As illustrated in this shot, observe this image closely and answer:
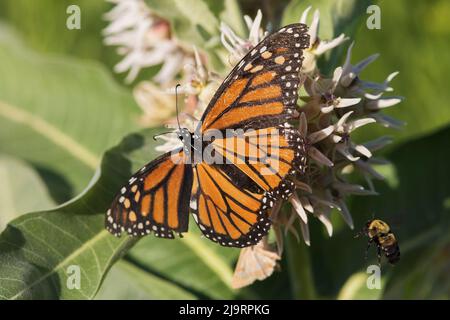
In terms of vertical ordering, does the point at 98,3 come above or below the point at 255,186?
above

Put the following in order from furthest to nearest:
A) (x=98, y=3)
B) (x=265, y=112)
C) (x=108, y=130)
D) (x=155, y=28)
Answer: (x=98, y=3) → (x=108, y=130) → (x=155, y=28) → (x=265, y=112)

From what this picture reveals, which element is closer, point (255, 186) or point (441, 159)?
point (255, 186)

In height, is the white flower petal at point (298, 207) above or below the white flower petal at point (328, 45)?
below

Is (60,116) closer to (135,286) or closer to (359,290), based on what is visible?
(135,286)

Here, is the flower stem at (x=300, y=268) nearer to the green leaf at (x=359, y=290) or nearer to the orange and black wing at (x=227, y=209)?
the green leaf at (x=359, y=290)

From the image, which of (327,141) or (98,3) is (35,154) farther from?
(98,3)

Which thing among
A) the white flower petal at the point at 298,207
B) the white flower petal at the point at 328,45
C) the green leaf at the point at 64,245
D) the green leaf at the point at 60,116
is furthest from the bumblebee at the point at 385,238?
the green leaf at the point at 60,116

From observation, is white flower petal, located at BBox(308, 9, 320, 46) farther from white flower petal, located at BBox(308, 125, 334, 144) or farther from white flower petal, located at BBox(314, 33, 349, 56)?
white flower petal, located at BBox(308, 125, 334, 144)
